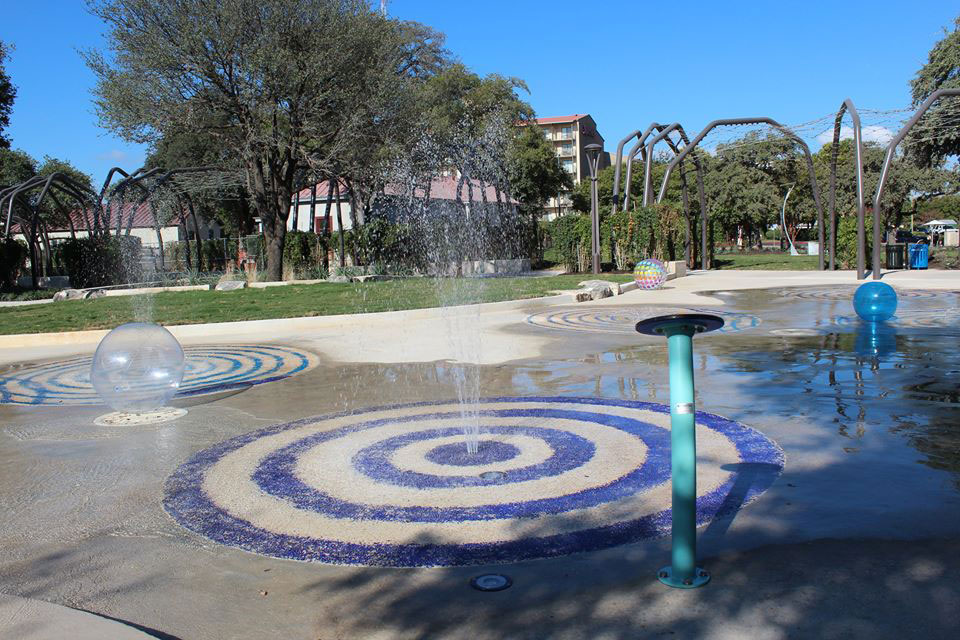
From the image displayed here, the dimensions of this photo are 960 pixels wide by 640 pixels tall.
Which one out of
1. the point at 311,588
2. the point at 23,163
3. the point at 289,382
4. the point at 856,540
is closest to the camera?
the point at 311,588

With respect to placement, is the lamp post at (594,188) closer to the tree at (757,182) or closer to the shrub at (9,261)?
the shrub at (9,261)

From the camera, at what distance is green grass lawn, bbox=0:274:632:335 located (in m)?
16.0

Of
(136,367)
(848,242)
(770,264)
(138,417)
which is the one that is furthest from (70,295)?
(770,264)

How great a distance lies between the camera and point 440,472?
5.30m

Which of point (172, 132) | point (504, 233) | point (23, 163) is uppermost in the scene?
point (23, 163)

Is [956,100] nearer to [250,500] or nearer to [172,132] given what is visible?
[172,132]

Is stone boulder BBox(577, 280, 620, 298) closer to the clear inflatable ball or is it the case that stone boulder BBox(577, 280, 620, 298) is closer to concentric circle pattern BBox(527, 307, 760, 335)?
concentric circle pattern BBox(527, 307, 760, 335)

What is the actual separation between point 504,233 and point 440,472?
1390 inches

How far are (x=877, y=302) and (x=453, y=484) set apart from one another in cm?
1048

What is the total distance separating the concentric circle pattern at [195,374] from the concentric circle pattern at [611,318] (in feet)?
15.9

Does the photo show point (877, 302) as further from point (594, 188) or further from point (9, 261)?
point (9, 261)

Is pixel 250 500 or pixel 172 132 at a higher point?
pixel 172 132

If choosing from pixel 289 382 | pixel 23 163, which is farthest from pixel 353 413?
pixel 23 163

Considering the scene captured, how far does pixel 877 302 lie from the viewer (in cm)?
1296
